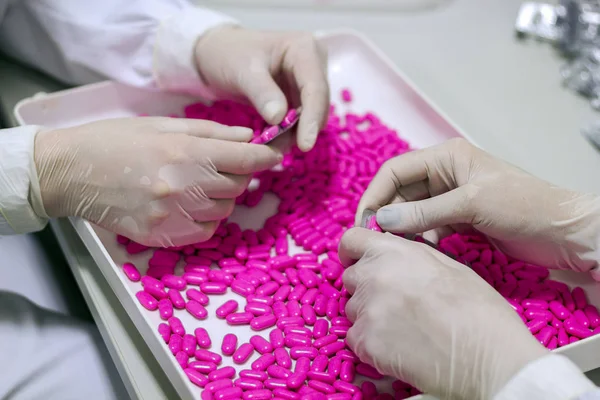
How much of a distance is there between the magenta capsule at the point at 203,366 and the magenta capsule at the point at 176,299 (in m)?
0.11

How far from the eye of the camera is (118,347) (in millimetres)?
916

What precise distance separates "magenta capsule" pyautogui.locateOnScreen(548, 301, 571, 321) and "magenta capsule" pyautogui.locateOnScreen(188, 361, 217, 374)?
21.4 inches

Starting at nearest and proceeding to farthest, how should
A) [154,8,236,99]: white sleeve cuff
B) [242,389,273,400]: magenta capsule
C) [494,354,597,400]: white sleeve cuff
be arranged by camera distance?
[494,354,597,400]: white sleeve cuff → [242,389,273,400]: magenta capsule → [154,8,236,99]: white sleeve cuff

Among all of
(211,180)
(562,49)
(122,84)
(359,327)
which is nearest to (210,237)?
(211,180)

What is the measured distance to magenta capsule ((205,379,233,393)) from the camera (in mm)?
834

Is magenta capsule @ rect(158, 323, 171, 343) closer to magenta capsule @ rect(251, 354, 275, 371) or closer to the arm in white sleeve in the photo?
magenta capsule @ rect(251, 354, 275, 371)

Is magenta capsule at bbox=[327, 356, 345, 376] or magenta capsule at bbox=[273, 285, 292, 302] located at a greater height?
magenta capsule at bbox=[273, 285, 292, 302]

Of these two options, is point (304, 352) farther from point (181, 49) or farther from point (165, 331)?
point (181, 49)

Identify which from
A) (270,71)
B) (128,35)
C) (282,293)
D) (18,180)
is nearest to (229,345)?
(282,293)

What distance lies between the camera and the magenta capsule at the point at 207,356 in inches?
34.6

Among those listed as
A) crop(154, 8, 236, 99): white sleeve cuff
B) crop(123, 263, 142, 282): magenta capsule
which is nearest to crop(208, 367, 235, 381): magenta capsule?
crop(123, 263, 142, 282): magenta capsule

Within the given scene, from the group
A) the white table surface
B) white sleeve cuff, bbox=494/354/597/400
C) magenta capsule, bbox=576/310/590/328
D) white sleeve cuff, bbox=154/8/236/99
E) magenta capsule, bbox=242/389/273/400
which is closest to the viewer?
white sleeve cuff, bbox=494/354/597/400

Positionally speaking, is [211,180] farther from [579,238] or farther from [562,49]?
[562,49]

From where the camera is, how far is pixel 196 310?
0.94 m
